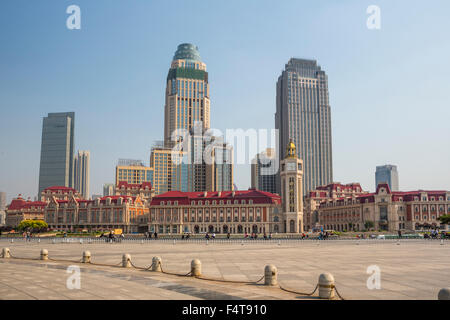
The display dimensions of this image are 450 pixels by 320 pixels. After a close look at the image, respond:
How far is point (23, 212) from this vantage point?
6934 inches

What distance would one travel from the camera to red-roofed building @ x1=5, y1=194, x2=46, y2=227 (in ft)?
577

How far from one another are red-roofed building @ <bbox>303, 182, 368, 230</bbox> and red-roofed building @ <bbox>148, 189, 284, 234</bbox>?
3496 centimetres

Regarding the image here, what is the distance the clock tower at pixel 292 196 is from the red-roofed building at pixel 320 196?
34698 mm

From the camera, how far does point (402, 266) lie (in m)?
25.5

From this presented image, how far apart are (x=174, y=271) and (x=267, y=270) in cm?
719

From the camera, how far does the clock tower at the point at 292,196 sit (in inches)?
5207

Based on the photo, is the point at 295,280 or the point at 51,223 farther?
the point at 51,223

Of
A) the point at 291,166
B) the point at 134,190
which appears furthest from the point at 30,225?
the point at 291,166

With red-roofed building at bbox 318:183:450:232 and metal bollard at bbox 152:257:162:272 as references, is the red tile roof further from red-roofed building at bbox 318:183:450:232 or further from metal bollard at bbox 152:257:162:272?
metal bollard at bbox 152:257:162:272

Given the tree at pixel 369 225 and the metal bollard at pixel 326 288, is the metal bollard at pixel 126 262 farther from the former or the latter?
the tree at pixel 369 225

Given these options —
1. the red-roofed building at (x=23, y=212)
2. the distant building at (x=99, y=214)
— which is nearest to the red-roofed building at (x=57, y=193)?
the red-roofed building at (x=23, y=212)

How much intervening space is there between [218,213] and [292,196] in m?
24.7
